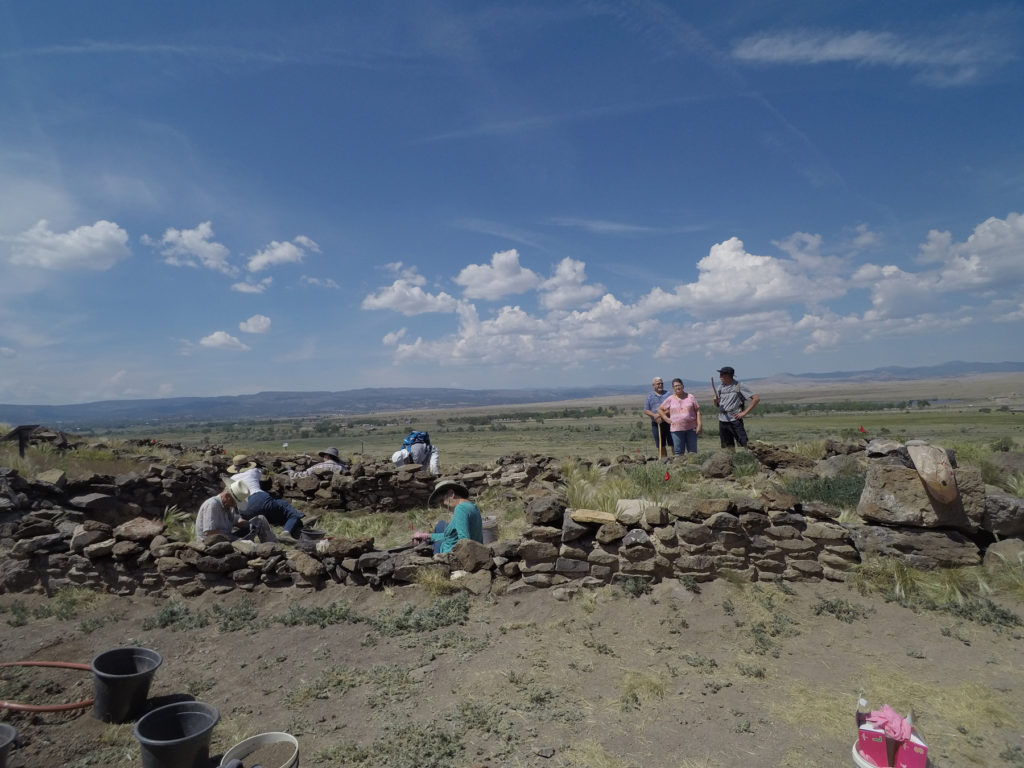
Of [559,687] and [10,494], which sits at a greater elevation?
[10,494]

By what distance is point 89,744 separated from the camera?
4.40 m

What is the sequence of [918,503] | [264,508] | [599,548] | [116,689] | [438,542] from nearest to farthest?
[116,689]
[918,503]
[599,548]
[438,542]
[264,508]

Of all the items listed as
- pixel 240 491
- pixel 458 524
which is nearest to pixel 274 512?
pixel 240 491

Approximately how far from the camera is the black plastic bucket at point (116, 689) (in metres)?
4.62

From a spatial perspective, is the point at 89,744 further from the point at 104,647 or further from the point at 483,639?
the point at 483,639

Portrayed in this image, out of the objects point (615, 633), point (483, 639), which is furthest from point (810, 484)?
point (483, 639)

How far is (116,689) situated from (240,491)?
15.8 feet

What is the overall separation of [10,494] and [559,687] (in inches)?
374

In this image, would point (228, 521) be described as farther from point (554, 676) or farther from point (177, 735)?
point (554, 676)

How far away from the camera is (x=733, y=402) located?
11523 millimetres

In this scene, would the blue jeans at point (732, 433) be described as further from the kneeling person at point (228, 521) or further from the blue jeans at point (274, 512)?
the kneeling person at point (228, 521)

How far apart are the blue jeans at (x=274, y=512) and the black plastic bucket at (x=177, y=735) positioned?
557 centimetres

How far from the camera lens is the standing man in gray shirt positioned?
1151cm

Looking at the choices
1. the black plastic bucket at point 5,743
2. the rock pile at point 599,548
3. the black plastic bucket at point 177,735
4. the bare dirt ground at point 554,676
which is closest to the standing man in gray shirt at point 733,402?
the rock pile at point 599,548
